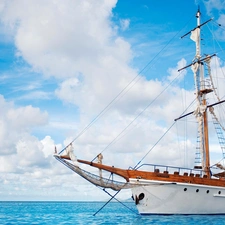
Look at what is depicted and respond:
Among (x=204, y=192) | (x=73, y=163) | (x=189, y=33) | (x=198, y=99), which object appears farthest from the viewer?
(x=189, y=33)

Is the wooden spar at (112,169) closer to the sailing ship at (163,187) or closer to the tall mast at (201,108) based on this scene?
the sailing ship at (163,187)

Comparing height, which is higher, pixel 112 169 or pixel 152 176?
pixel 112 169

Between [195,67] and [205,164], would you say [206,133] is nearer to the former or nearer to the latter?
[205,164]

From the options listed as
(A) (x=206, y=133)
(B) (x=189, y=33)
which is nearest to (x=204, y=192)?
(A) (x=206, y=133)

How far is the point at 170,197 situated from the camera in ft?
Result: 94.9

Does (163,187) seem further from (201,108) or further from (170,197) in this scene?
(201,108)

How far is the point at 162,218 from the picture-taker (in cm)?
2739

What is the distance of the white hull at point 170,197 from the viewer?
28562 mm

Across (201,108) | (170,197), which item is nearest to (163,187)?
(170,197)

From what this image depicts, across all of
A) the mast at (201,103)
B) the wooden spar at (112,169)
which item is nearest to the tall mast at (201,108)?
the mast at (201,103)

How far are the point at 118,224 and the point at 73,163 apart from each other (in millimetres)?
6230

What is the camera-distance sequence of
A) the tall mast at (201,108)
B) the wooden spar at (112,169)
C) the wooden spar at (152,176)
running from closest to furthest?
the wooden spar at (112,169) → the wooden spar at (152,176) → the tall mast at (201,108)

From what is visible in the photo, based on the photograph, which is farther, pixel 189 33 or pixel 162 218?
pixel 189 33

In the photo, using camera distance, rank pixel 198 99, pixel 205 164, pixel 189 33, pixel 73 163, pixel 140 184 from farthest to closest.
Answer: pixel 189 33 < pixel 198 99 < pixel 205 164 < pixel 140 184 < pixel 73 163
